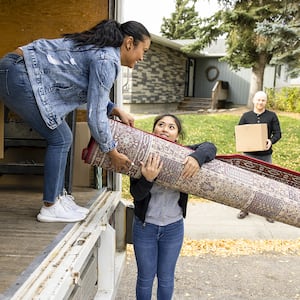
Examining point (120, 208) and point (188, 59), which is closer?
point (120, 208)

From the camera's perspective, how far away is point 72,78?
223 centimetres

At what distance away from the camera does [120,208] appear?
3215 millimetres

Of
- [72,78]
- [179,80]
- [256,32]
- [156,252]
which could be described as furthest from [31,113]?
[179,80]

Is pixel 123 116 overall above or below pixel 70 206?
above

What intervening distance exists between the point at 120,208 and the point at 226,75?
853 inches

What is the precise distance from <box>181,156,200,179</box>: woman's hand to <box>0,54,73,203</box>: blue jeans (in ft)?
2.43

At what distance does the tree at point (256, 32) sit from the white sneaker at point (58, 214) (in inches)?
359

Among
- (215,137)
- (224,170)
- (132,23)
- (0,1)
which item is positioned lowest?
(215,137)

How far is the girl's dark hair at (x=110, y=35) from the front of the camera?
2.17 m

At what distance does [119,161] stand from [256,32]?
388 inches

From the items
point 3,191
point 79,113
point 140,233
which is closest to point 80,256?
point 140,233

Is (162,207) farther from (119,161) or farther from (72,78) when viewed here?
(72,78)

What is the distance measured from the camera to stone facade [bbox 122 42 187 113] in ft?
56.8

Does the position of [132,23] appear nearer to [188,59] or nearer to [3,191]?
[3,191]
